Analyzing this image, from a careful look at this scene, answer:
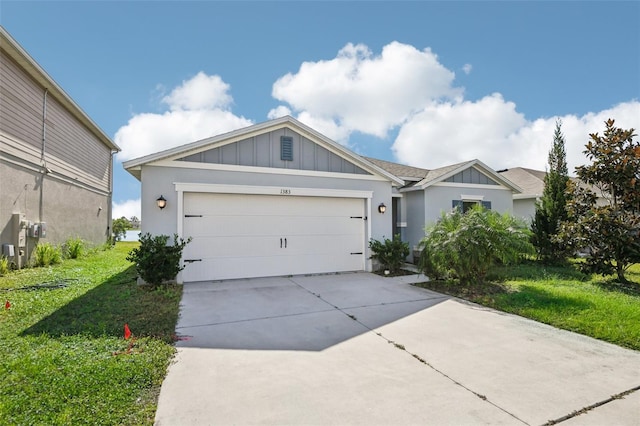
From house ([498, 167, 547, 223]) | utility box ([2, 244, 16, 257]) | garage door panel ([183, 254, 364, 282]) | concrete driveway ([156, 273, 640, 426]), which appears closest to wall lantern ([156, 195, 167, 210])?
garage door panel ([183, 254, 364, 282])

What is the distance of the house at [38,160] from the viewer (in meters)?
8.55

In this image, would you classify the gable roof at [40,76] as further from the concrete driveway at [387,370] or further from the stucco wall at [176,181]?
the concrete driveway at [387,370]

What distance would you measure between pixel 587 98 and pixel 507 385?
12525 millimetres

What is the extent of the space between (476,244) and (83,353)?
673cm

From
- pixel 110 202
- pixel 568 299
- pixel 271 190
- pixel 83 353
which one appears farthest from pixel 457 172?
pixel 110 202

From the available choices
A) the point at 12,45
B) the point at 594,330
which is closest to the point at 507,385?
the point at 594,330

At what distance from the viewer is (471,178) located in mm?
11914

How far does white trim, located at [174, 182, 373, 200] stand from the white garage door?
0.16m

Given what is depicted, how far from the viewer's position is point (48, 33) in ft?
30.0

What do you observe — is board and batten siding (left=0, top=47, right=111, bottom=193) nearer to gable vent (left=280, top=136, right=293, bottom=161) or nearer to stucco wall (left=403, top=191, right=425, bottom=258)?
gable vent (left=280, top=136, right=293, bottom=161)

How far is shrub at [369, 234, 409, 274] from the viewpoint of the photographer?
9.08 meters

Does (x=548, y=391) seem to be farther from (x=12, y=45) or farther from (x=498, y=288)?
(x=12, y=45)

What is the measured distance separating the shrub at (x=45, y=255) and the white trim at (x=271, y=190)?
18.4 ft

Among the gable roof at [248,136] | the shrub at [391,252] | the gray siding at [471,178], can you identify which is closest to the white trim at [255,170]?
the gable roof at [248,136]
